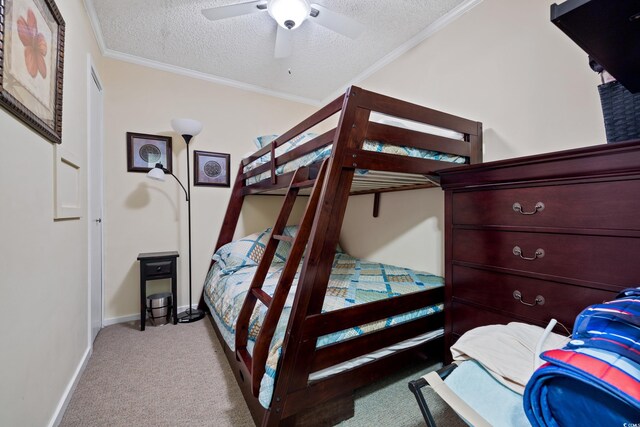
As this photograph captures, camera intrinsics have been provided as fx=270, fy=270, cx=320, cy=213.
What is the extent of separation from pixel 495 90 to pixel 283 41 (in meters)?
1.54

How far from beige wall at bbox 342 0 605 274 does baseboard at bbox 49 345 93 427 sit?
7.73ft

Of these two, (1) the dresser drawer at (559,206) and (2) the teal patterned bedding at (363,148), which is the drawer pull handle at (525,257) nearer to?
(1) the dresser drawer at (559,206)

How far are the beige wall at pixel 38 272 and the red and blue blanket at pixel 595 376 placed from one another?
1479mm

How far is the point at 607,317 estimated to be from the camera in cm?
52

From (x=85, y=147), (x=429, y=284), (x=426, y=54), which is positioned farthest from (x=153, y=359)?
(x=426, y=54)

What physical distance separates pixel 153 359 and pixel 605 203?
2617mm

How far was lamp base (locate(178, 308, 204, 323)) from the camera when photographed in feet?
8.36

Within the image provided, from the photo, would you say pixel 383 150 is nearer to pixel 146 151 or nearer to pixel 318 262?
pixel 318 262

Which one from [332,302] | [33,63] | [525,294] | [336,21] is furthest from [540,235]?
[33,63]

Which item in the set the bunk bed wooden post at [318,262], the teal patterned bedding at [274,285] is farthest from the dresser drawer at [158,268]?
the bunk bed wooden post at [318,262]

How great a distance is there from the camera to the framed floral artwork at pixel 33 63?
→ 91 cm

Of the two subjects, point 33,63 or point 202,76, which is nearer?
point 33,63

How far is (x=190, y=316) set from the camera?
259 cm

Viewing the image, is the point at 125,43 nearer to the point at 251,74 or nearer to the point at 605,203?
the point at 251,74
